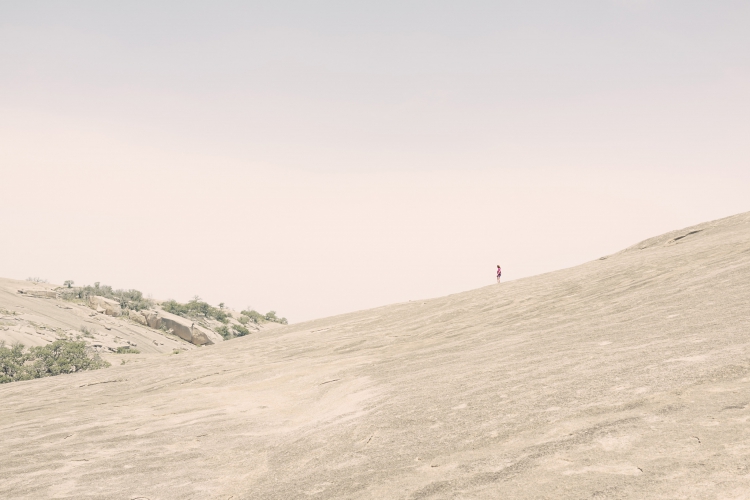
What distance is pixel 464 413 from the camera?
26.9ft

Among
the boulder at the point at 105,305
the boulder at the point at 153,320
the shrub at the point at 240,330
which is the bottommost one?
the shrub at the point at 240,330

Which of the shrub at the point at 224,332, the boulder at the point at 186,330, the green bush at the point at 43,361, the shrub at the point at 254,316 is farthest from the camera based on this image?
the shrub at the point at 254,316

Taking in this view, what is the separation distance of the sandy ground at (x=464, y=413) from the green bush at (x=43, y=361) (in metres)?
7.30

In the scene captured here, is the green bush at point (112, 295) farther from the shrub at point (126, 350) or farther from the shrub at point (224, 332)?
the shrub at point (126, 350)

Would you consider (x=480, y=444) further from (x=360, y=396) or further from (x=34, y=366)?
(x=34, y=366)

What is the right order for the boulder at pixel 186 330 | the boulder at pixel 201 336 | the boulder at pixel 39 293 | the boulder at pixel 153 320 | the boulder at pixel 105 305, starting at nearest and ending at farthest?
the boulder at pixel 39 293, the boulder at pixel 186 330, the boulder at pixel 201 336, the boulder at pixel 105 305, the boulder at pixel 153 320

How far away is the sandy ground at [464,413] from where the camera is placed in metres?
5.86

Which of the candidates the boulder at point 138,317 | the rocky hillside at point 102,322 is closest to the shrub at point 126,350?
the rocky hillside at point 102,322

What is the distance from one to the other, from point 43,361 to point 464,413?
23.4 m

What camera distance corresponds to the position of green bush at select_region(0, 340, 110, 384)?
2380cm

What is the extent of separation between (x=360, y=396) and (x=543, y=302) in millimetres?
8723

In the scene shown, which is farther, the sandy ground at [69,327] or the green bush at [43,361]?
the sandy ground at [69,327]

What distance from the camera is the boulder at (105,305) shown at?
42.1 m

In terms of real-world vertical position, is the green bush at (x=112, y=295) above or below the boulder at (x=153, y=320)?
above
